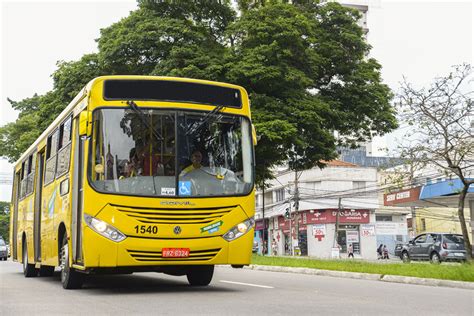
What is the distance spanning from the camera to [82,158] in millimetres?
9688

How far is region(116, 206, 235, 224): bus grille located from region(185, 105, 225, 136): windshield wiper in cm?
122

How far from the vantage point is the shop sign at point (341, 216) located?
55469 millimetres

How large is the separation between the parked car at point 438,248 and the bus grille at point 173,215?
1957 centimetres

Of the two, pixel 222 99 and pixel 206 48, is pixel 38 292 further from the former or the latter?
pixel 206 48

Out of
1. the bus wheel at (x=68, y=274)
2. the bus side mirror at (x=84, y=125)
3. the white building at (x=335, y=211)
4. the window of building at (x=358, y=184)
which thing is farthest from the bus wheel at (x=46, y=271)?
the window of building at (x=358, y=184)

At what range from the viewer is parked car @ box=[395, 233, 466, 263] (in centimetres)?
2723

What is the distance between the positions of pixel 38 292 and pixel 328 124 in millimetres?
16474

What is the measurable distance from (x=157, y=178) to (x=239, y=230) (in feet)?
4.88

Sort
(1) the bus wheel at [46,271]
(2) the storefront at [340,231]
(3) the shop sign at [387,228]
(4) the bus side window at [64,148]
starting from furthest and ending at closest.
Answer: (3) the shop sign at [387,228], (2) the storefront at [340,231], (1) the bus wheel at [46,271], (4) the bus side window at [64,148]

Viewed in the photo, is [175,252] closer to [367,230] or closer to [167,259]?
[167,259]

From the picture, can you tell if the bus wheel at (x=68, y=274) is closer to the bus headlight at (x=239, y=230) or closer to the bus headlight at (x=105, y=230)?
the bus headlight at (x=105, y=230)

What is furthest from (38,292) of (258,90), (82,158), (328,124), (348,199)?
(348,199)

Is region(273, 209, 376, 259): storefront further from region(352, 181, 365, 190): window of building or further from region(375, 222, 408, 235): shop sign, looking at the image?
region(352, 181, 365, 190): window of building

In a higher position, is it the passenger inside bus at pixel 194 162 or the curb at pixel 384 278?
the passenger inside bus at pixel 194 162
